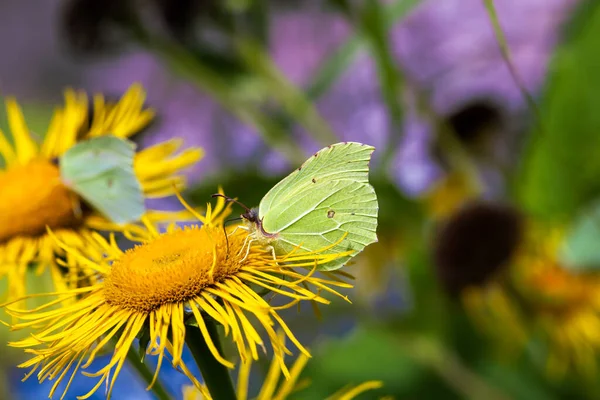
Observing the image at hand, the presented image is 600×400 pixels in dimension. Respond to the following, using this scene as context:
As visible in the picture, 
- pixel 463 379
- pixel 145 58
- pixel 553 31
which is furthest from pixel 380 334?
pixel 145 58

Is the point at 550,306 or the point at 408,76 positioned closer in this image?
the point at 550,306

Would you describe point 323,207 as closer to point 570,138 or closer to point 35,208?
point 35,208

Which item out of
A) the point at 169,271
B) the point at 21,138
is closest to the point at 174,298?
the point at 169,271

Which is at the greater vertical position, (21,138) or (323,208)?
(21,138)

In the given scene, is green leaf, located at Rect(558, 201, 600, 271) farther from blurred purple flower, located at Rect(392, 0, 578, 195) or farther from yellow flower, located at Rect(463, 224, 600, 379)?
blurred purple flower, located at Rect(392, 0, 578, 195)

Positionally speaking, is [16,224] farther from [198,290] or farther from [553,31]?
[553,31]

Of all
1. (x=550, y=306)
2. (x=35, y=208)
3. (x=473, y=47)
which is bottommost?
(x=550, y=306)

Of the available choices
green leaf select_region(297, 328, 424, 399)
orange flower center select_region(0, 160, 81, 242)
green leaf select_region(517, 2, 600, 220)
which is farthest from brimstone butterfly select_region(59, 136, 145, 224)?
green leaf select_region(517, 2, 600, 220)
